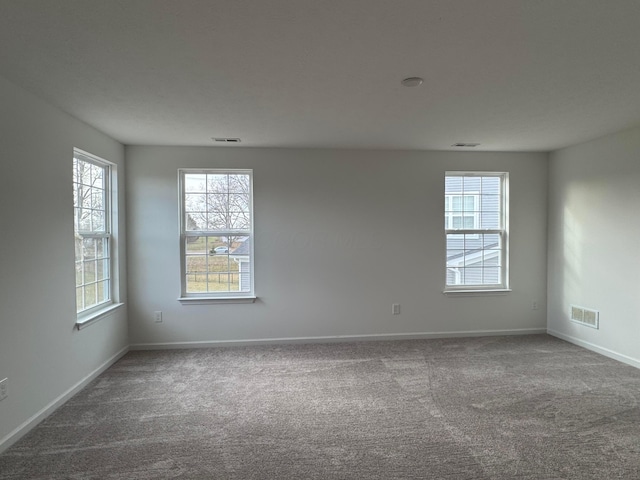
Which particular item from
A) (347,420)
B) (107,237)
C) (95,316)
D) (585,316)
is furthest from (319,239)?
(585,316)

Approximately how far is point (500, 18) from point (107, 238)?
12.8ft

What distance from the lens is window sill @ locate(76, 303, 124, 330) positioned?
9.95 ft

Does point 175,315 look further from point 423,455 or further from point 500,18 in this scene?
point 500,18

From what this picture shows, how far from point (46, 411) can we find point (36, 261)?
111 centimetres

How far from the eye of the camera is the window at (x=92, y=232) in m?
3.21

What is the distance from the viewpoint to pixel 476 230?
452 centimetres

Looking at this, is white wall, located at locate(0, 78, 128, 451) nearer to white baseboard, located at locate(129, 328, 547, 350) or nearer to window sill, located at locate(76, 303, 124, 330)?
window sill, located at locate(76, 303, 124, 330)

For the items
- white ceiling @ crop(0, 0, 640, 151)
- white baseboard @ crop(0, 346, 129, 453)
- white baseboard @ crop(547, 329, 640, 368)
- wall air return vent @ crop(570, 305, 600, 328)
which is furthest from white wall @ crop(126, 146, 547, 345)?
white ceiling @ crop(0, 0, 640, 151)

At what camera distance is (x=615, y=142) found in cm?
361

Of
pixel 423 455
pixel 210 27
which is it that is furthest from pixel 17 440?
pixel 210 27

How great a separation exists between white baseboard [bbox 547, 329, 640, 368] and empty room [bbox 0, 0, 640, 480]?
0.04 metres

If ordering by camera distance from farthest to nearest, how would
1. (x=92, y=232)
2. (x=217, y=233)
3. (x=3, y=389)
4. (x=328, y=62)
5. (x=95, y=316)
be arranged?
(x=217, y=233)
(x=92, y=232)
(x=95, y=316)
(x=3, y=389)
(x=328, y=62)

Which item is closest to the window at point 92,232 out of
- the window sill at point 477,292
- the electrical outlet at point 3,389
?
the electrical outlet at point 3,389

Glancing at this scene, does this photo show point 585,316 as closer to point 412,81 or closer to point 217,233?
point 412,81
